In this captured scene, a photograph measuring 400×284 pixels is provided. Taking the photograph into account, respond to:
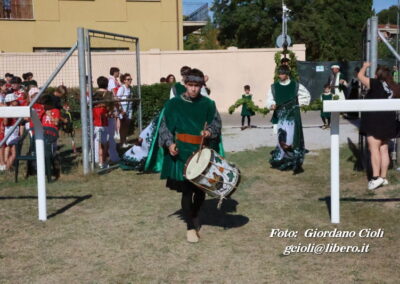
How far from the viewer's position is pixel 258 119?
62.6 feet

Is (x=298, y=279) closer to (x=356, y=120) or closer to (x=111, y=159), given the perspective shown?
(x=111, y=159)

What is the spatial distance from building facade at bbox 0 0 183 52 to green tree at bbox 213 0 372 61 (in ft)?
58.1

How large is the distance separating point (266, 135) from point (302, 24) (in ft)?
93.3

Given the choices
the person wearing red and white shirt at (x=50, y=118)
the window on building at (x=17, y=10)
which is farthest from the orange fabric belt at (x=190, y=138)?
the window on building at (x=17, y=10)

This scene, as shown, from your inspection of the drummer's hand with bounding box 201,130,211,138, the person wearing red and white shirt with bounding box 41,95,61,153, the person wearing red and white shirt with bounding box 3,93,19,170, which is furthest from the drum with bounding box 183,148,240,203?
the person wearing red and white shirt with bounding box 3,93,19,170

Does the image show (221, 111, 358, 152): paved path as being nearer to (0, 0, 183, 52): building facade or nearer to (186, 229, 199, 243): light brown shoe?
(186, 229, 199, 243): light brown shoe

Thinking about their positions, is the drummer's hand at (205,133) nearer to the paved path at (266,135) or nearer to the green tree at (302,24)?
the paved path at (266,135)

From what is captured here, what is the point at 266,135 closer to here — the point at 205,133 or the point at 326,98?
the point at 326,98

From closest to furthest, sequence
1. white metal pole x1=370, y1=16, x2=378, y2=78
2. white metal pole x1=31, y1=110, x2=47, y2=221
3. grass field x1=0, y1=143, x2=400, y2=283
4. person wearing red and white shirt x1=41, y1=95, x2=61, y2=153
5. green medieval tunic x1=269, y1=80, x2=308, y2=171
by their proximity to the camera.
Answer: grass field x1=0, y1=143, x2=400, y2=283
white metal pole x1=31, y1=110, x2=47, y2=221
white metal pole x1=370, y1=16, x2=378, y2=78
person wearing red and white shirt x1=41, y1=95, x2=61, y2=153
green medieval tunic x1=269, y1=80, x2=308, y2=171

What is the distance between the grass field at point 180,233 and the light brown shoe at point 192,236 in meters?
0.07

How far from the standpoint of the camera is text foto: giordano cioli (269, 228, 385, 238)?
18.7 ft

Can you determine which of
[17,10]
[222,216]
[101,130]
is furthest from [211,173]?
[17,10]

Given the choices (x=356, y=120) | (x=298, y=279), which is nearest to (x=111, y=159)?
(x=298, y=279)

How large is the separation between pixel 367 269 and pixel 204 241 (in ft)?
5.39
